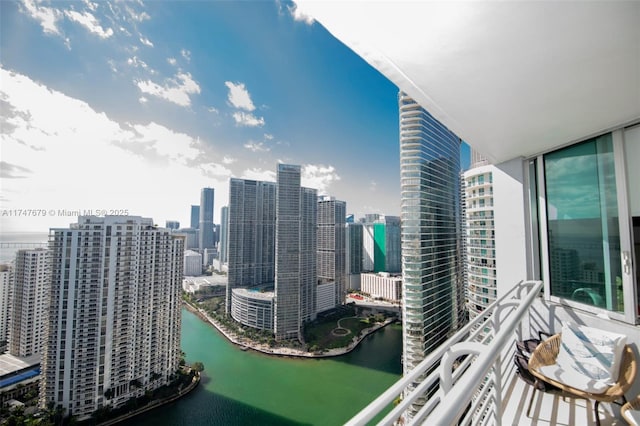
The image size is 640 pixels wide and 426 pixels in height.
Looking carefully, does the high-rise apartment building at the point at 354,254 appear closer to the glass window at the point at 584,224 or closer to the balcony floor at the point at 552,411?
the glass window at the point at 584,224

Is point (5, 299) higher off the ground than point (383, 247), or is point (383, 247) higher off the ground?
point (383, 247)

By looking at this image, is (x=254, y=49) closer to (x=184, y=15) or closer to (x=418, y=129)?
(x=184, y=15)

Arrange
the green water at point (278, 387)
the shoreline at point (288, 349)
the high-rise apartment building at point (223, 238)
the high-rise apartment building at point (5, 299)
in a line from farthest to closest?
the high-rise apartment building at point (223, 238), the shoreline at point (288, 349), the green water at point (278, 387), the high-rise apartment building at point (5, 299)

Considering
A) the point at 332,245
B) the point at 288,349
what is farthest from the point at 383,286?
the point at 288,349

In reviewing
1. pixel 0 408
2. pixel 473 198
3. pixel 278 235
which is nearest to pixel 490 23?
pixel 473 198

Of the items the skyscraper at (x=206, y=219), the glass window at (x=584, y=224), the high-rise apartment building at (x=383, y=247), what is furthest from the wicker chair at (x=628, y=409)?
the skyscraper at (x=206, y=219)

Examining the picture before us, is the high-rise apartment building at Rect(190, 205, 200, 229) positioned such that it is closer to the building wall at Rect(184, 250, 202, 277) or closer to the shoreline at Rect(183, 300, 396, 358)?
the building wall at Rect(184, 250, 202, 277)

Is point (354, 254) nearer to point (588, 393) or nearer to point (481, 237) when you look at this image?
point (481, 237)
